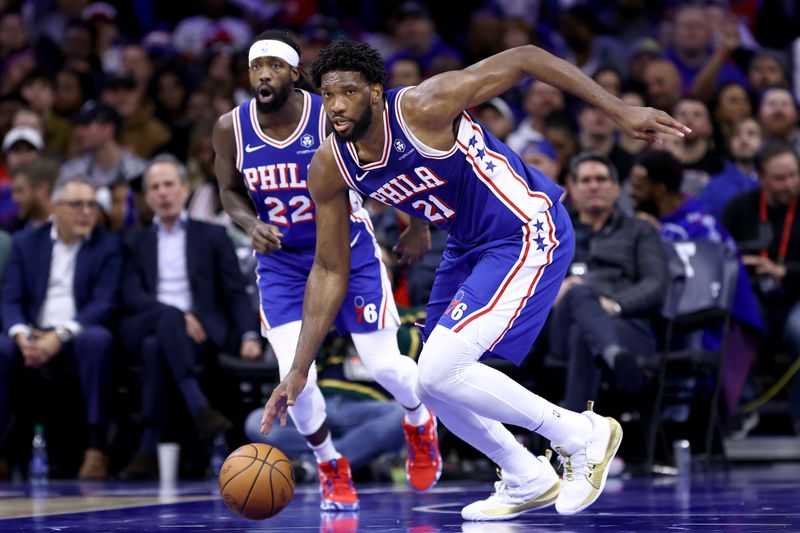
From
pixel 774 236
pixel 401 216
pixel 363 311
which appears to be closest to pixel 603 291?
pixel 401 216

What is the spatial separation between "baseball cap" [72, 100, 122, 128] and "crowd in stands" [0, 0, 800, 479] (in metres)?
0.02

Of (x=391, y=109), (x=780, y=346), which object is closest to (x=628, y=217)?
(x=780, y=346)

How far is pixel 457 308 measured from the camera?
5156mm

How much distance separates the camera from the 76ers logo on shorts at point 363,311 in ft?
20.5

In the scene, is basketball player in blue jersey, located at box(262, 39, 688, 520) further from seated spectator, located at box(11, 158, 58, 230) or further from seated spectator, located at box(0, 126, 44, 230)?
seated spectator, located at box(0, 126, 44, 230)

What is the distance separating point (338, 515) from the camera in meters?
5.83

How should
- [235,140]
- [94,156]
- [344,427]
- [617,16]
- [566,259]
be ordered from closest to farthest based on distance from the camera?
[566,259] < [235,140] < [344,427] < [94,156] < [617,16]

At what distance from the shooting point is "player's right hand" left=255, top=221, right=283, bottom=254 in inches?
236

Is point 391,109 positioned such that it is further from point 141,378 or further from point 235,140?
point 141,378

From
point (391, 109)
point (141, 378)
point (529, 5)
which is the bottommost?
point (141, 378)

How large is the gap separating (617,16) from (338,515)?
26.7 feet

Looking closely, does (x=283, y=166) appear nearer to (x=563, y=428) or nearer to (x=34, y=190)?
(x=563, y=428)

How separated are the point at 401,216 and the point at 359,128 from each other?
9.40 feet

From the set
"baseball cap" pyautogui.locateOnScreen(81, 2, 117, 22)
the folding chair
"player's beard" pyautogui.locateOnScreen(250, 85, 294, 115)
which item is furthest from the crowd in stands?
"player's beard" pyautogui.locateOnScreen(250, 85, 294, 115)
